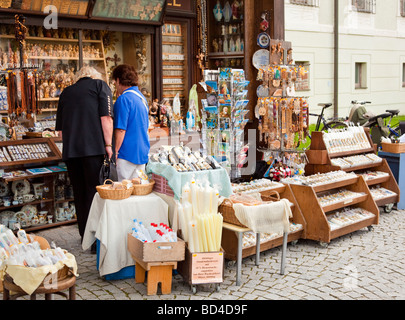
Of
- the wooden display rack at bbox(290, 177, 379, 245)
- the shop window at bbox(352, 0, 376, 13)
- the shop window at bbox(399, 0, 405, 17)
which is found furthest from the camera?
the shop window at bbox(399, 0, 405, 17)

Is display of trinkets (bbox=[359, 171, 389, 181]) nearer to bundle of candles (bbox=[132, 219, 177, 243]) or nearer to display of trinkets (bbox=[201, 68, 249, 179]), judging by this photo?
display of trinkets (bbox=[201, 68, 249, 179])

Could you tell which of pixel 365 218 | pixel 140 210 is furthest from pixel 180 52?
pixel 140 210

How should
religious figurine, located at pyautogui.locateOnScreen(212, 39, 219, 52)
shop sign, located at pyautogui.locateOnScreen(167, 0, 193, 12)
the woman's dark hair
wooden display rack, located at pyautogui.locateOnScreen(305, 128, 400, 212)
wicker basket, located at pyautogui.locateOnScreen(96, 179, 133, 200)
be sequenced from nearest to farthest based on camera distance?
1. wicker basket, located at pyautogui.locateOnScreen(96, 179, 133, 200)
2. the woman's dark hair
3. wooden display rack, located at pyautogui.locateOnScreen(305, 128, 400, 212)
4. shop sign, located at pyautogui.locateOnScreen(167, 0, 193, 12)
5. religious figurine, located at pyautogui.locateOnScreen(212, 39, 219, 52)

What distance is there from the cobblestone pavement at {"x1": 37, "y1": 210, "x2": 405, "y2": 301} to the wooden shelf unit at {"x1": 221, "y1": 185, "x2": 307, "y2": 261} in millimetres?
129

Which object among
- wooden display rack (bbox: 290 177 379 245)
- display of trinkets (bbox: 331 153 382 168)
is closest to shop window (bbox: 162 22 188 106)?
display of trinkets (bbox: 331 153 382 168)

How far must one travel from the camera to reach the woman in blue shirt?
17.8ft

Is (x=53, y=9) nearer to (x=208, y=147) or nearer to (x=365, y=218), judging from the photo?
(x=208, y=147)

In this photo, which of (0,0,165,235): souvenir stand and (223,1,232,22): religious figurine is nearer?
(0,0,165,235): souvenir stand

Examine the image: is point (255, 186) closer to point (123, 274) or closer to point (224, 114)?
point (224, 114)

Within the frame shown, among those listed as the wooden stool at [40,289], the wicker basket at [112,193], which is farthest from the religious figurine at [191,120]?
the wooden stool at [40,289]

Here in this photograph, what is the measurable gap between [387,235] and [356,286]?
6.22 ft

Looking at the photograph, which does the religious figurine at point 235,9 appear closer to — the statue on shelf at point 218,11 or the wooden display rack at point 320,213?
the statue on shelf at point 218,11

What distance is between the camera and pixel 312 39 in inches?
556

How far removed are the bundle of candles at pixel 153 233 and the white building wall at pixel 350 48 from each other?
9649 mm
